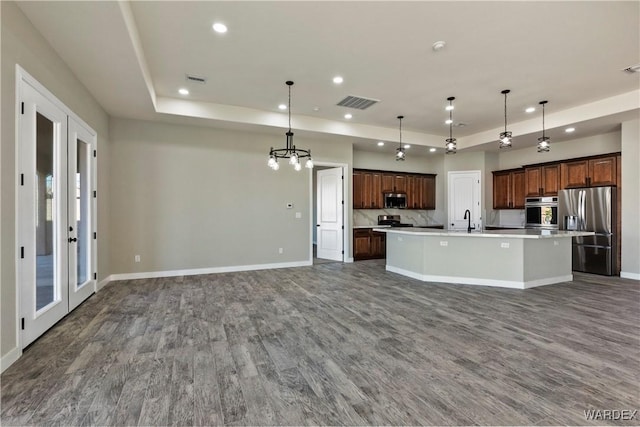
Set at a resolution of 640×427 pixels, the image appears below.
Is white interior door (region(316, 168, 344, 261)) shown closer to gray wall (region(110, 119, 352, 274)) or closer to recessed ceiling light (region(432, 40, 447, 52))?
gray wall (region(110, 119, 352, 274))

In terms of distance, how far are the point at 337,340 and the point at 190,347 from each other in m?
1.39

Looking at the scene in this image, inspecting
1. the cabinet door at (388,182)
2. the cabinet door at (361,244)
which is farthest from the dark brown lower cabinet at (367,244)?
the cabinet door at (388,182)

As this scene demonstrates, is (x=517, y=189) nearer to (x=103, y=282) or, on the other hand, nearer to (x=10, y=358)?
(x=103, y=282)

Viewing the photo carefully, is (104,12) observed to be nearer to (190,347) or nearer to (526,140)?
(190,347)

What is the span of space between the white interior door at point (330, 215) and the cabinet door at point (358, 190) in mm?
677

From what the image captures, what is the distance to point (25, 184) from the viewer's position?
2.80m

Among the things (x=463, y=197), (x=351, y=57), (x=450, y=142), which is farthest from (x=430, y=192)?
(x=351, y=57)

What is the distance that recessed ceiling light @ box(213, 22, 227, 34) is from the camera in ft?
10.8

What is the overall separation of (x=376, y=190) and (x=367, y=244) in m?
1.55

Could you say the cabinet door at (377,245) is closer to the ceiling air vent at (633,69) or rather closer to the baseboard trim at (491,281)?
the baseboard trim at (491,281)

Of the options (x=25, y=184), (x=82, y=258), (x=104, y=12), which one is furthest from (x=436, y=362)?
(x=82, y=258)

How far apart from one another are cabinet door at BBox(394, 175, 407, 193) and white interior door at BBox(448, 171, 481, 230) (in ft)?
4.44

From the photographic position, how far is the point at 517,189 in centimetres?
802

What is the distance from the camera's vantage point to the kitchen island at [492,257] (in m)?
5.07
